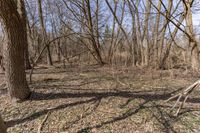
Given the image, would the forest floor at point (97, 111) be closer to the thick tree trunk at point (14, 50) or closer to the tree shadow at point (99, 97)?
the tree shadow at point (99, 97)

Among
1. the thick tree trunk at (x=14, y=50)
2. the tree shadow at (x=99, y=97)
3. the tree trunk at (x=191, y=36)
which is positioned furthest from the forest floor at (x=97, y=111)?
the tree trunk at (x=191, y=36)

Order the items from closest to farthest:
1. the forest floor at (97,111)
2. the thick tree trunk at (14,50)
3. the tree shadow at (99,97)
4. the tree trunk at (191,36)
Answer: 1. the forest floor at (97,111)
2. the thick tree trunk at (14,50)
3. the tree shadow at (99,97)
4. the tree trunk at (191,36)

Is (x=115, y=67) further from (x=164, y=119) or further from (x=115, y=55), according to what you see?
(x=164, y=119)

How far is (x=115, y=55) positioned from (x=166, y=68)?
92.8 inches

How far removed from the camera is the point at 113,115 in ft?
10.3

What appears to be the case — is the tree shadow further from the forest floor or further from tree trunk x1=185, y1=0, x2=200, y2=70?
tree trunk x1=185, y1=0, x2=200, y2=70

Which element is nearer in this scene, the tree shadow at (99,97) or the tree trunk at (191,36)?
the tree shadow at (99,97)

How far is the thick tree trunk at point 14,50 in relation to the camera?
121 inches

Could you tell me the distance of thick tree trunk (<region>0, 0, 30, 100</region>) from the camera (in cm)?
308

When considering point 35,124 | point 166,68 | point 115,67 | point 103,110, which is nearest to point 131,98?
point 103,110

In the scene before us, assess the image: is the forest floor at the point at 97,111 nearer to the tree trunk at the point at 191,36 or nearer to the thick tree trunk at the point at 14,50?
the thick tree trunk at the point at 14,50

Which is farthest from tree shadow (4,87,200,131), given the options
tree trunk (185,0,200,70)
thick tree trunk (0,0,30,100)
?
tree trunk (185,0,200,70)

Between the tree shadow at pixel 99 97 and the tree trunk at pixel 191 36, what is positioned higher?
the tree trunk at pixel 191 36

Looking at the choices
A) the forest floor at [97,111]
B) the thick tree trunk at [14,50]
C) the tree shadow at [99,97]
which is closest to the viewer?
the forest floor at [97,111]
